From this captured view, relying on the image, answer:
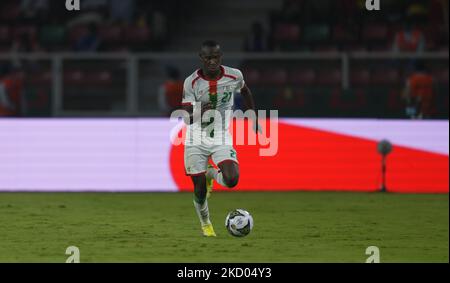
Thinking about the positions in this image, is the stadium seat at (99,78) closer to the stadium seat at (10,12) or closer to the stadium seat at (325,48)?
the stadium seat at (325,48)

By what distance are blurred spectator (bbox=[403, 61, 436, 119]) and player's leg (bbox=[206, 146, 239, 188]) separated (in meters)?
7.63

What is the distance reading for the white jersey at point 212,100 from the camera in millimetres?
13070

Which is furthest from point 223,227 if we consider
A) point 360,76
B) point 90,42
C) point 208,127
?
point 90,42

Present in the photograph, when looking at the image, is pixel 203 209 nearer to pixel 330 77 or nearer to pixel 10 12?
pixel 330 77

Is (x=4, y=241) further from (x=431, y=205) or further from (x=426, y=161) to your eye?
(x=426, y=161)

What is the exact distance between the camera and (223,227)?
14.4m

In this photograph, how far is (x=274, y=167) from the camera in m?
19.3

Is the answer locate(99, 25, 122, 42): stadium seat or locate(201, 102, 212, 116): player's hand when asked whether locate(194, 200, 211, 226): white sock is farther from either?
locate(99, 25, 122, 42): stadium seat

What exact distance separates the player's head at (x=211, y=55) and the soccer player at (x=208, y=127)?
11 mm

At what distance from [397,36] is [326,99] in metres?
3.64

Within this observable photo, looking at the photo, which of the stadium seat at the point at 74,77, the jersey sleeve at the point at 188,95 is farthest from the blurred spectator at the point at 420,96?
the jersey sleeve at the point at 188,95

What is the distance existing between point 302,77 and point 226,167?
28.7ft

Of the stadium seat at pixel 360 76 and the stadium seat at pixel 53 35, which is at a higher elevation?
the stadium seat at pixel 53 35

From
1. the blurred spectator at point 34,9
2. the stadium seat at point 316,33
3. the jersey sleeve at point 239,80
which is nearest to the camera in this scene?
the jersey sleeve at point 239,80
